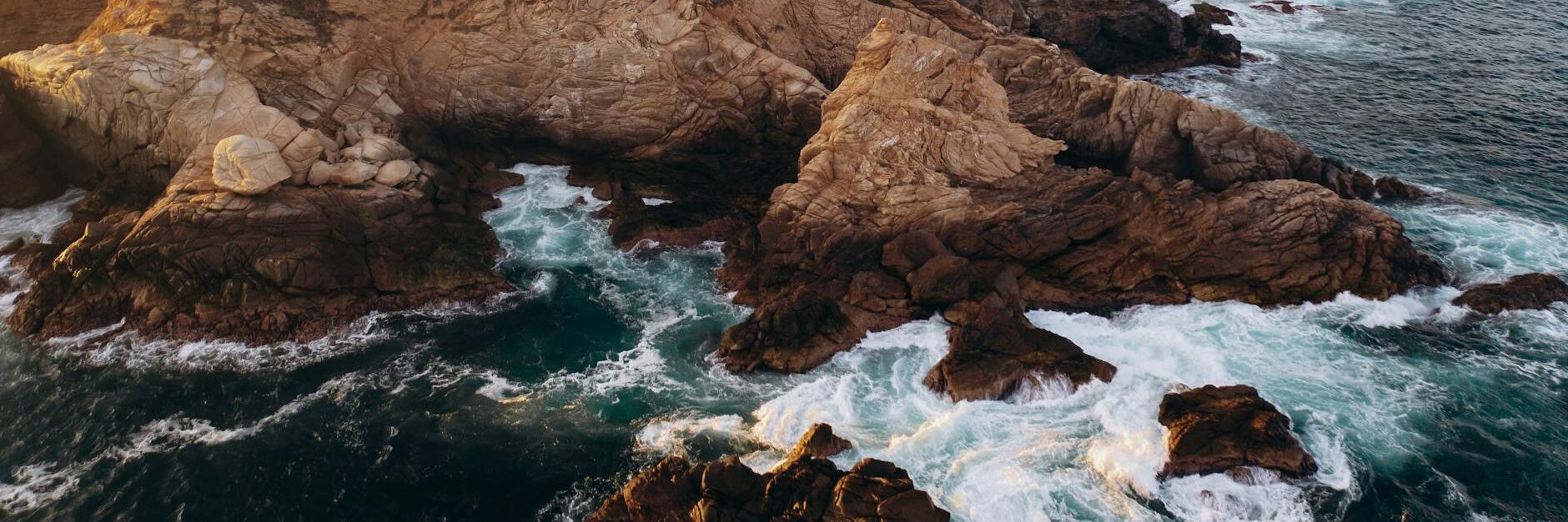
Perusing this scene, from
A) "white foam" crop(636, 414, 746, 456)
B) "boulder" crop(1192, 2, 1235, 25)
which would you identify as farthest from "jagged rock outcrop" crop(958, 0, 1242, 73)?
"white foam" crop(636, 414, 746, 456)

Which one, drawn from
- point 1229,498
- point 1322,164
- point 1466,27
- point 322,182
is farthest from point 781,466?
point 1466,27

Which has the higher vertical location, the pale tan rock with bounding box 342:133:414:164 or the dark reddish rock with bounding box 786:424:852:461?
the pale tan rock with bounding box 342:133:414:164

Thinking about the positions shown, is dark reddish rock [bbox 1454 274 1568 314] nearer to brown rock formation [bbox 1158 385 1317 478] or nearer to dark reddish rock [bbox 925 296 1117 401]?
brown rock formation [bbox 1158 385 1317 478]

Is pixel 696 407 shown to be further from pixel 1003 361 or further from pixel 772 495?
pixel 1003 361

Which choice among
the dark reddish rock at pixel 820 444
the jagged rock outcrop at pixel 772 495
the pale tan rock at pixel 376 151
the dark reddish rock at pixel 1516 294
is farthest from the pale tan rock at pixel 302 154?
the dark reddish rock at pixel 1516 294

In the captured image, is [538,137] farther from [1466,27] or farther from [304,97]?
[1466,27]

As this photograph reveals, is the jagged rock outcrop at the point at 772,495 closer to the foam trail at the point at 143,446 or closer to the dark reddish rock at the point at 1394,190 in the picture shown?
the foam trail at the point at 143,446
